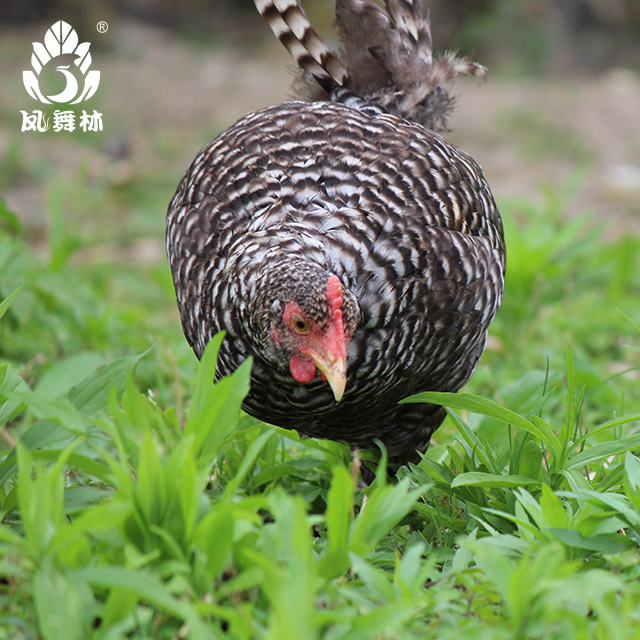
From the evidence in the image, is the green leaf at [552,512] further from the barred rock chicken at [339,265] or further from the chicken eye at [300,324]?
the chicken eye at [300,324]

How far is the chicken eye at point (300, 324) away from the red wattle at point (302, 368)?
3.5 inches

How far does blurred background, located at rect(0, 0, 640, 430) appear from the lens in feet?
12.2

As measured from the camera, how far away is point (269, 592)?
4.68ft

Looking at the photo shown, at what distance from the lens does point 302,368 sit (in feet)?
6.65

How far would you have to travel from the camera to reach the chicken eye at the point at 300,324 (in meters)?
1.94

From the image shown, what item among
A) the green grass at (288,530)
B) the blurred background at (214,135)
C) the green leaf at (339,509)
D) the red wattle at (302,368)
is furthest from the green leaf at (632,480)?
the red wattle at (302,368)

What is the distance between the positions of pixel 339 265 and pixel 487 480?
0.74m

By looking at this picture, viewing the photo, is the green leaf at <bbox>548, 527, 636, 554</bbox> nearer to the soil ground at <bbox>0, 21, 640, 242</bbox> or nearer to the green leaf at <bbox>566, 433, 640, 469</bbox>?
the green leaf at <bbox>566, 433, 640, 469</bbox>

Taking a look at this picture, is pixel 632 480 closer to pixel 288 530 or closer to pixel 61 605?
pixel 288 530

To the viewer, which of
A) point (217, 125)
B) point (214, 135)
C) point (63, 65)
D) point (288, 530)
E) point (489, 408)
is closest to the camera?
point (288, 530)

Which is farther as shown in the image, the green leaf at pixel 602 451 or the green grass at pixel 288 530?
the green leaf at pixel 602 451

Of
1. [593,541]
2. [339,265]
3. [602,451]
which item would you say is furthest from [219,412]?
[602,451]

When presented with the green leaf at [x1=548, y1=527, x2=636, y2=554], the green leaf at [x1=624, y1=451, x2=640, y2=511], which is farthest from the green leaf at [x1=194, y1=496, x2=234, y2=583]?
the green leaf at [x1=624, y1=451, x2=640, y2=511]

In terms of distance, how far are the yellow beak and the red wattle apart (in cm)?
5
